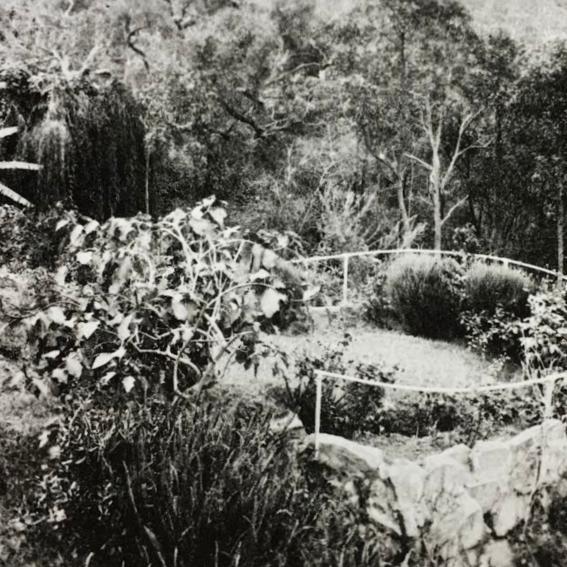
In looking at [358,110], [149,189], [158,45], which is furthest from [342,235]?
[158,45]

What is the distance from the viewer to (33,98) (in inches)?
379

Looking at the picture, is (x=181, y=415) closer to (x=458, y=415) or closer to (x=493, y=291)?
(x=458, y=415)

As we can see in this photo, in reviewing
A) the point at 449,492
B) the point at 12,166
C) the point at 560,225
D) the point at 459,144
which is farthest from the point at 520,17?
the point at 449,492

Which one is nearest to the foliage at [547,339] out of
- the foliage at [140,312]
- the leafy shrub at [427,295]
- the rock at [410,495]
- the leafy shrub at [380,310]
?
the leafy shrub at [427,295]

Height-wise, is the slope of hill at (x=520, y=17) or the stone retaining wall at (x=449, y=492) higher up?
the slope of hill at (x=520, y=17)

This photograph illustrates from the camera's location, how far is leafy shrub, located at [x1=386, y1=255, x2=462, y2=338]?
25.5ft

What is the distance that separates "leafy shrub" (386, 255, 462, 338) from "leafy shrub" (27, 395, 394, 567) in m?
→ 4.72

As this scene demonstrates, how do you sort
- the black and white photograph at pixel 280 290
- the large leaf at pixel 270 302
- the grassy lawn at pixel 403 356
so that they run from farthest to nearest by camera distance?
the grassy lawn at pixel 403 356 < the large leaf at pixel 270 302 < the black and white photograph at pixel 280 290

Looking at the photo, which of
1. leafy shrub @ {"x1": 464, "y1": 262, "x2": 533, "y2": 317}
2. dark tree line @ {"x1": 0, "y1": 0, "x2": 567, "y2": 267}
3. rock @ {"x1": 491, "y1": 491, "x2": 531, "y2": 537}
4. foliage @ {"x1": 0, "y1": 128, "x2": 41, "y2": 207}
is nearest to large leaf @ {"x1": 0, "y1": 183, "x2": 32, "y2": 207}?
foliage @ {"x1": 0, "y1": 128, "x2": 41, "y2": 207}

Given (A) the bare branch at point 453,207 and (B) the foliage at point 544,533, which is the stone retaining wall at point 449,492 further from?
(A) the bare branch at point 453,207

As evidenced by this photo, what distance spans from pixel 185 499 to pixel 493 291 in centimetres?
556

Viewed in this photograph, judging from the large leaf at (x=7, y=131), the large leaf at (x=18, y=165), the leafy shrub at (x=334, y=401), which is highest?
the large leaf at (x=7, y=131)

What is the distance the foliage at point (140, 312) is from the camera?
3.31 metres

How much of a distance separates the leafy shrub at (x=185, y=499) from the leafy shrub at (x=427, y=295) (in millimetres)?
4725
